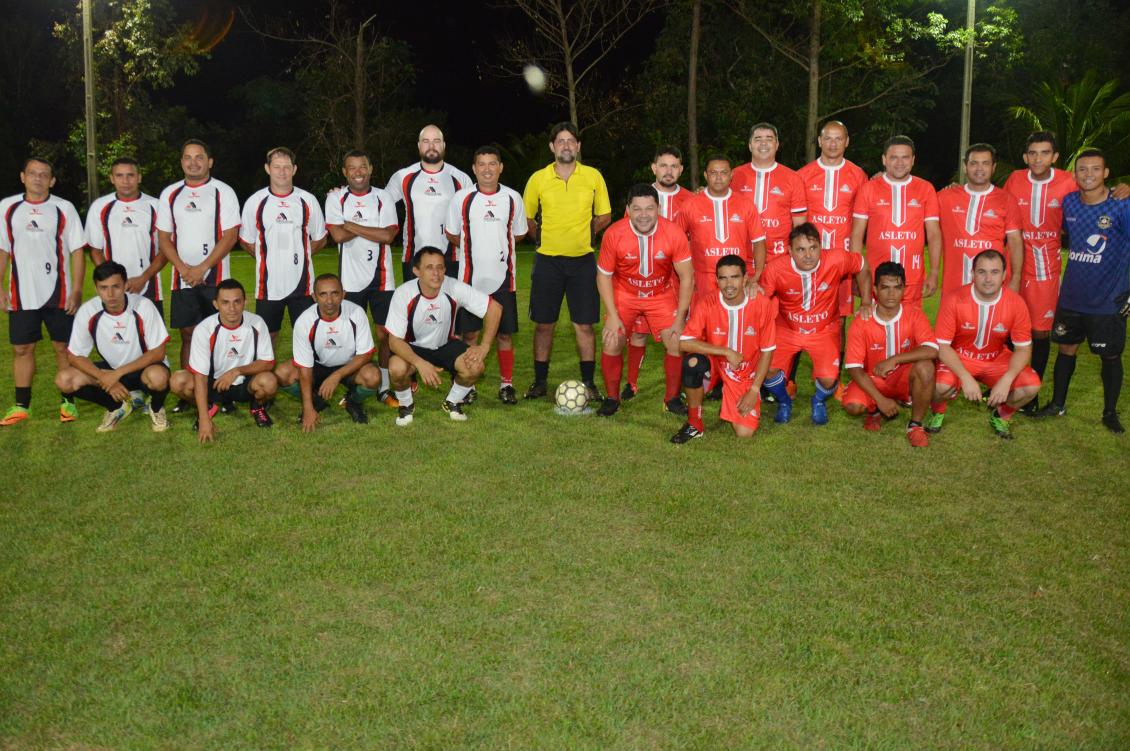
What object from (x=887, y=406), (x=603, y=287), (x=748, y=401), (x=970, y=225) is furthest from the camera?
(x=970, y=225)

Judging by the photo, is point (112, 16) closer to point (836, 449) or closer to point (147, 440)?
point (147, 440)

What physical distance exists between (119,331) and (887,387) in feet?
15.9

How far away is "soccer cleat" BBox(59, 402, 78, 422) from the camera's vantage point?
250 inches

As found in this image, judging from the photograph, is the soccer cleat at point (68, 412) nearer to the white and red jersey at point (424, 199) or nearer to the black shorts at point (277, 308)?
the black shorts at point (277, 308)

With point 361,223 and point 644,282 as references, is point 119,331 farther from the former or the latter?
point 644,282

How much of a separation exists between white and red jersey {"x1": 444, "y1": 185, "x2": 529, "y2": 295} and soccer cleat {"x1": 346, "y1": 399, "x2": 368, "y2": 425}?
1173 mm

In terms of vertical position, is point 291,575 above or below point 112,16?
below

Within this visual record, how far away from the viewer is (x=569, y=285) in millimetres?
6828

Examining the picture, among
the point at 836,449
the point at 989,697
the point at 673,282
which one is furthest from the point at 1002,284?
the point at 989,697

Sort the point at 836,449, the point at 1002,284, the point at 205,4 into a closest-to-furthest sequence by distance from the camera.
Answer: the point at 836,449 → the point at 1002,284 → the point at 205,4

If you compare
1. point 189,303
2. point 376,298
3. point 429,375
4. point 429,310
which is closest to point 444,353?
point 429,310

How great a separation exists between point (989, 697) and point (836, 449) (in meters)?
2.72

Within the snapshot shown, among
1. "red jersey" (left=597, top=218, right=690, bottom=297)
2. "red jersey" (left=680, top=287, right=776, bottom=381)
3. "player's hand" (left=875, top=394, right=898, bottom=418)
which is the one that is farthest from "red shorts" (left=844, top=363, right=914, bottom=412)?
"red jersey" (left=597, top=218, right=690, bottom=297)

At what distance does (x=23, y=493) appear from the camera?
15.9 feet
